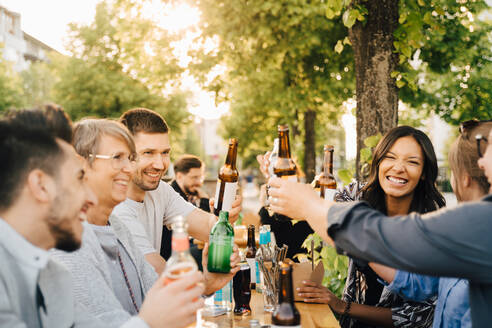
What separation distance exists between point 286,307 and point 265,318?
93 centimetres

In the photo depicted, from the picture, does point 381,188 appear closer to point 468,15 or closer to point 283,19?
point 283,19

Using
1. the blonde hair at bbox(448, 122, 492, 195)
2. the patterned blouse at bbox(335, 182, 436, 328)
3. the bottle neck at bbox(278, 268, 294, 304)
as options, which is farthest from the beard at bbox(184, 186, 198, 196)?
the bottle neck at bbox(278, 268, 294, 304)

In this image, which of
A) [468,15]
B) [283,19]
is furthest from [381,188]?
[468,15]

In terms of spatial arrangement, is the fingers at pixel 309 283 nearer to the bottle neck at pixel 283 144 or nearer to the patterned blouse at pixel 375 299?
the patterned blouse at pixel 375 299

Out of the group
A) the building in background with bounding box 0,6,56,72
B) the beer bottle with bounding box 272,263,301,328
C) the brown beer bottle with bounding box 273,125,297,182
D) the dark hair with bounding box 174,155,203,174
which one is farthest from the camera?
the building in background with bounding box 0,6,56,72

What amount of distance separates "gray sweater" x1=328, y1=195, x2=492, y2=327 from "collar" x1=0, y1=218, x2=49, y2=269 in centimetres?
108

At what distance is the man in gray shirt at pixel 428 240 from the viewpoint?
4.57 feet

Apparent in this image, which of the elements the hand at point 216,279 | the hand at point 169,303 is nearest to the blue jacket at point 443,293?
the hand at point 216,279

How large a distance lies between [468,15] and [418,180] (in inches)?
257

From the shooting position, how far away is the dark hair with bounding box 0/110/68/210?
1422 millimetres

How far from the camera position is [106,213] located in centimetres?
232

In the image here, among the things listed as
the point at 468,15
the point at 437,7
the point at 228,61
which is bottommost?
the point at 437,7

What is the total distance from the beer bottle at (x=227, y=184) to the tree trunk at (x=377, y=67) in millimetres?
2151

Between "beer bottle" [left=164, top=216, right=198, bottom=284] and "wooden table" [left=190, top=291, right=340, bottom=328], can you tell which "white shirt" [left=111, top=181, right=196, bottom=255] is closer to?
"wooden table" [left=190, top=291, right=340, bottom=328]
